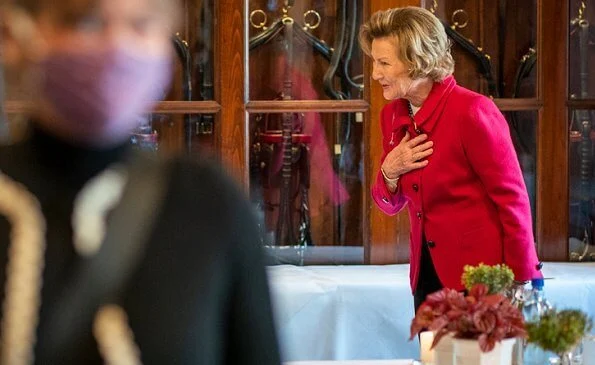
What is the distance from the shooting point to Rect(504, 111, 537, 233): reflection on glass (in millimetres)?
3713

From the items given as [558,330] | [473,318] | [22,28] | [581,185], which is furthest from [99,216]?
[581,185]

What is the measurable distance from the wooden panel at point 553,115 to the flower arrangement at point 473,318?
1.82m

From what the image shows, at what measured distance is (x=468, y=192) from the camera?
2.66 meters

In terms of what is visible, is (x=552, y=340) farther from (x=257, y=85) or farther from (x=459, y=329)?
(x=257, y=85)

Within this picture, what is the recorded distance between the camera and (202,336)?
0.85 meters

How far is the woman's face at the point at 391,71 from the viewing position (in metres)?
2.76

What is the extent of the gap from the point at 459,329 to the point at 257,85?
1.87 metres

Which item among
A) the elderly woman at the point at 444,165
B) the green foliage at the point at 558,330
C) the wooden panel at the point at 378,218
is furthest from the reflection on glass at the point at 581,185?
the green foliage at the point at 558,330

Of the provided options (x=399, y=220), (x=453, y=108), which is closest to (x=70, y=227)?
(x=453, y=108)

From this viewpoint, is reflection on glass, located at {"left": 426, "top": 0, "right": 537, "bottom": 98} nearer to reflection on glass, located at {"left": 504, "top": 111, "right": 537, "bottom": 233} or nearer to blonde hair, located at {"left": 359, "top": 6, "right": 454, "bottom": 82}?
reflection on glass, located at {"left": 504, "top": 111, "right": 537, "bottom": 233}

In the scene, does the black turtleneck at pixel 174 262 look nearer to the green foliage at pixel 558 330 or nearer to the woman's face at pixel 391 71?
the green foliage at pixel 558 330

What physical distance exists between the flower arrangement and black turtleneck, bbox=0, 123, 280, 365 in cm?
107

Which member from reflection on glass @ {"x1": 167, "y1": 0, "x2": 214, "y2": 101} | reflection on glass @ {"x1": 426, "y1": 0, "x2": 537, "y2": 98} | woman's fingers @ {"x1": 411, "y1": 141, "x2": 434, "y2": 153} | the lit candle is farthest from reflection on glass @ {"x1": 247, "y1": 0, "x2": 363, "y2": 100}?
the lit candle

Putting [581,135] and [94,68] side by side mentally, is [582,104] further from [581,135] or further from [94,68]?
[94,68]
